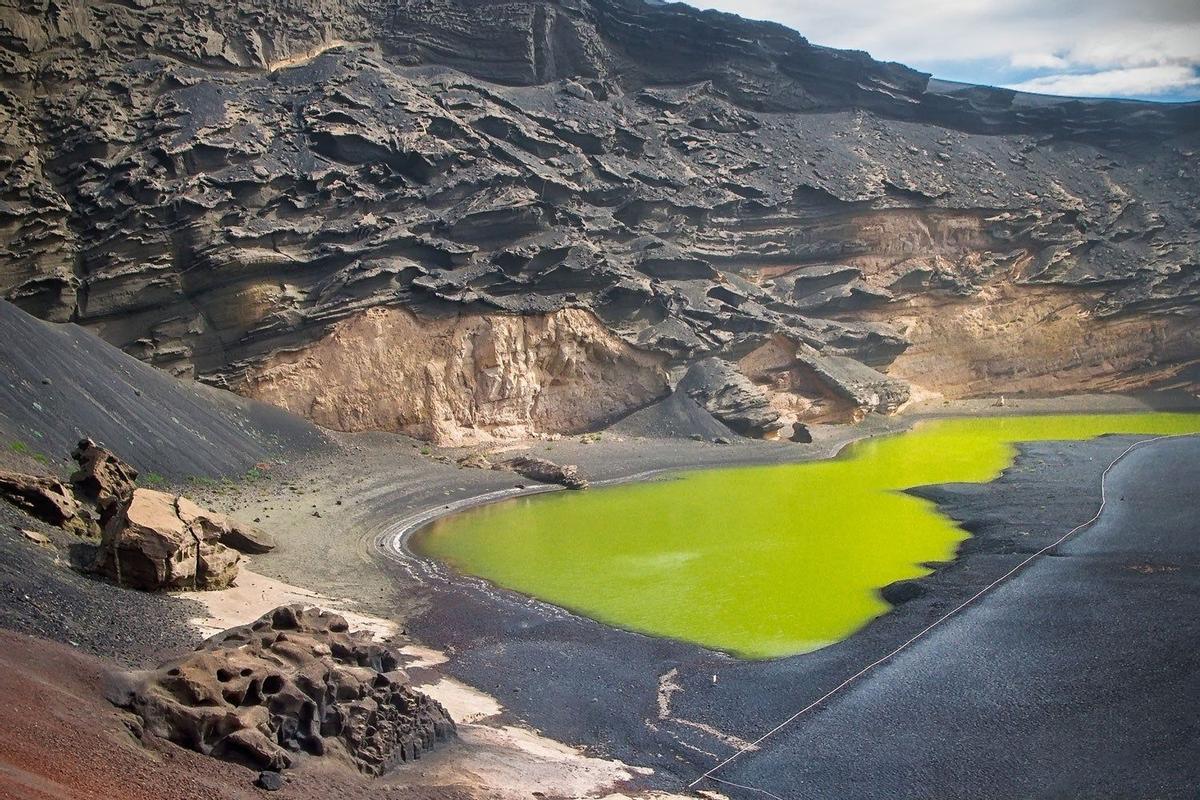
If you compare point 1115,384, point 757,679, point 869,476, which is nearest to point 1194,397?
point 1115,384

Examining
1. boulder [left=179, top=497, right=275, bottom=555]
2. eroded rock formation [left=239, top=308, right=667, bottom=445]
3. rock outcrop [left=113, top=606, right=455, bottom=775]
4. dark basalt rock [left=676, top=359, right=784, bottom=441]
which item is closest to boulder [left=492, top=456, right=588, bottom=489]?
eroded rock formation [left=239, top=308, right=667, bottom=445]

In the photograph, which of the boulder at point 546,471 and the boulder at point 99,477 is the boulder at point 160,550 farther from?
the boulder at point 546,471

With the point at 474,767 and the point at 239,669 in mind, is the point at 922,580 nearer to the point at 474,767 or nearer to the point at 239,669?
the point at 474,767

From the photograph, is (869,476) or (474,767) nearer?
(474,767)

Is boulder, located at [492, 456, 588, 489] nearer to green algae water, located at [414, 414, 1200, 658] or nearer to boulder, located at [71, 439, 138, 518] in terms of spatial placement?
green algae water, located at [414, 414, 1200, 658]

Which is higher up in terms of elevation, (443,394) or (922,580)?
(443,394)

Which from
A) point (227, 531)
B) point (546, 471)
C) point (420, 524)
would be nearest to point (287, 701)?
point (227, 531)
